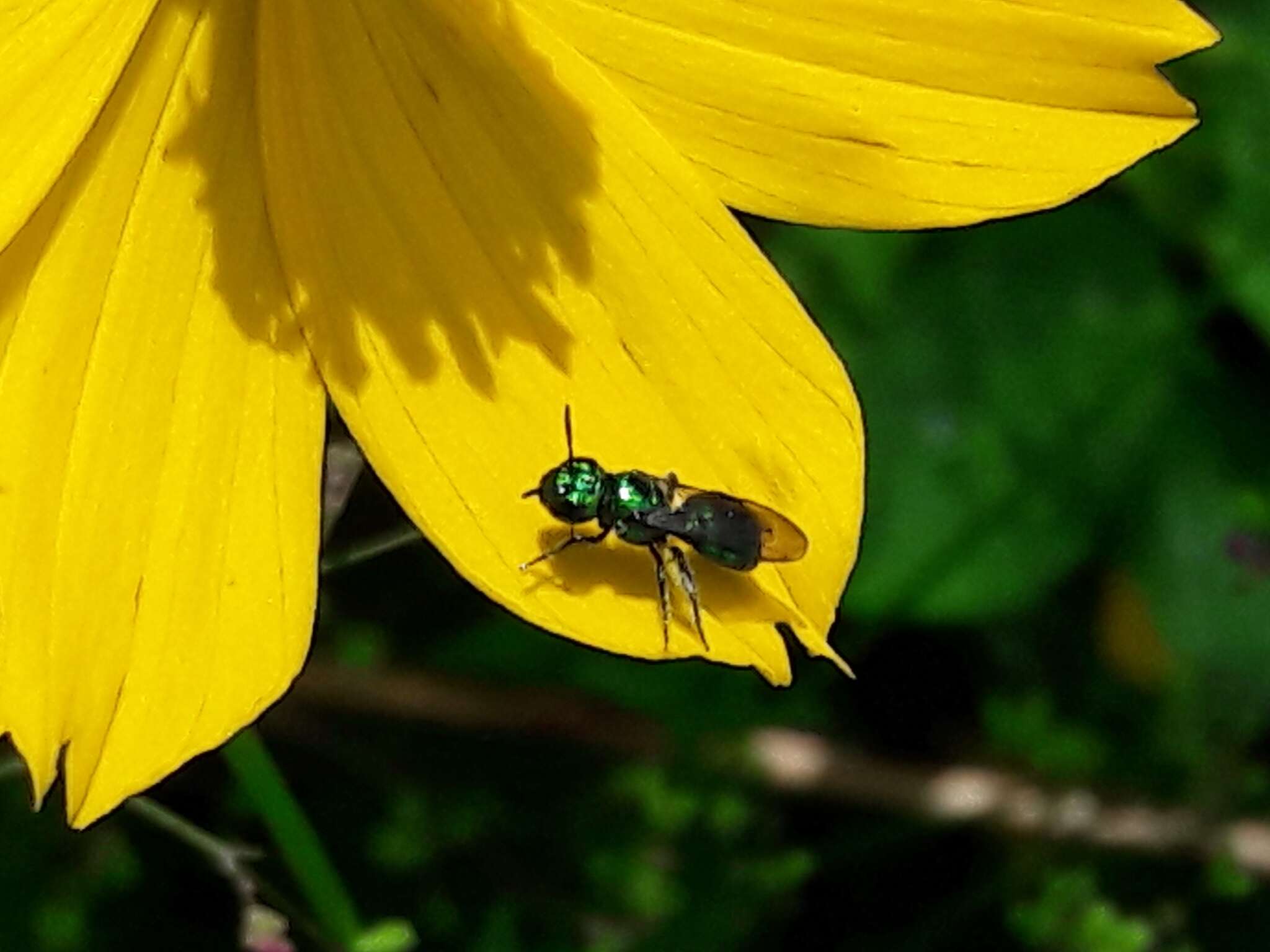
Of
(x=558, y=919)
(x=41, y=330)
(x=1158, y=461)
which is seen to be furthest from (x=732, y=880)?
(x=41, y=330)

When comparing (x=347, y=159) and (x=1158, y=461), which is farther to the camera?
(x=1158, y=461)

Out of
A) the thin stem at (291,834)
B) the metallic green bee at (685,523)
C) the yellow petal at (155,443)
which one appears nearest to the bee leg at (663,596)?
the metallic green bee at (685,523)

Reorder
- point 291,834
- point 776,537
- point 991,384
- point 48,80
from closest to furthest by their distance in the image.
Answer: point 48,80 < point 776,537 < point 291,834 < point 991,384

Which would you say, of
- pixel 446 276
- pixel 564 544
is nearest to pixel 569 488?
pixel 564 544

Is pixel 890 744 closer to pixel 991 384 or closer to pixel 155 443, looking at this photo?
pixel 991 384

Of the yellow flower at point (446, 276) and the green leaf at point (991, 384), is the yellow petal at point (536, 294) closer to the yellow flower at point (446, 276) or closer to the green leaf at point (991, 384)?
the yellow flower at point (446, 276)

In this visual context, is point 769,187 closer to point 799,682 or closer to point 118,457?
point 118,457
